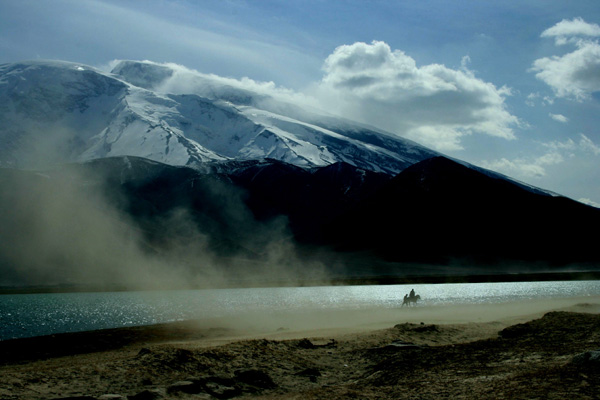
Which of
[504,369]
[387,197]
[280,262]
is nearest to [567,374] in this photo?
[504,369]

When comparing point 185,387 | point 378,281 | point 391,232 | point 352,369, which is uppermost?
point 391,232

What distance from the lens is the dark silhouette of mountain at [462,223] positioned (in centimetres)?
13912

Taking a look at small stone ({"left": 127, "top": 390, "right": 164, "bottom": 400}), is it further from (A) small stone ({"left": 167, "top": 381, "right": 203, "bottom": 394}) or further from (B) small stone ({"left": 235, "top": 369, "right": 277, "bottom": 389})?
(B) small stone ({"left": 235, "top": 369, "right": 277, "bottom": 389})

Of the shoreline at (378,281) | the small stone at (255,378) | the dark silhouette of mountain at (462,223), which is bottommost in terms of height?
the shoreline at (378,281)

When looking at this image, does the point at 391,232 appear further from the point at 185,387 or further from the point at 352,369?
the point at 185,387

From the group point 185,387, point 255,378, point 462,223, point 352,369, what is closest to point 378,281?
point 462,223

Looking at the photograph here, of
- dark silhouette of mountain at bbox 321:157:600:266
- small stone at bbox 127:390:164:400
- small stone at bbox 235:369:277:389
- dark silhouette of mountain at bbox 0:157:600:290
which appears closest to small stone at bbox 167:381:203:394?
small stone at bbox 127:390:164:400

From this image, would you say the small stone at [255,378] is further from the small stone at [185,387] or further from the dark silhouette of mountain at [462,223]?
the dark silhouette of mountain at [462,223]

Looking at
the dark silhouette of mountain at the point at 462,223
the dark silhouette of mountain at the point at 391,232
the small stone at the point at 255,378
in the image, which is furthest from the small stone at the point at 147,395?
the dark silhouette of mountain at the point at 462,223

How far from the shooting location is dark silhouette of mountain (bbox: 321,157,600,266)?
5477 inches

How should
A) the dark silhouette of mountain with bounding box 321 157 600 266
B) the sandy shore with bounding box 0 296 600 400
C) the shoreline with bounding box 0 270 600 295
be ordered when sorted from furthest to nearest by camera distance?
the dark silhouette of mountain with bounding box 321 157 600 266 → the shoreline with bounding box 0 270 600 295 → the sandy shore with bounding box 0 296 600 400

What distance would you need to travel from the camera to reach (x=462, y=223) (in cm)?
15075

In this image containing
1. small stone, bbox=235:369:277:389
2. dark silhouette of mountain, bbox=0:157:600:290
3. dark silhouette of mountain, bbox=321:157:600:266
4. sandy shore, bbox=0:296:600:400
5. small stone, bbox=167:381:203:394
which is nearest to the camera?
sandy shore, bbox=0:296:600:400

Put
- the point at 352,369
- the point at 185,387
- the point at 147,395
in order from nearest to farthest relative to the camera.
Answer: the point at 147,395
the point at 185,387
the point at 352,369
